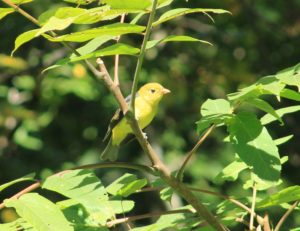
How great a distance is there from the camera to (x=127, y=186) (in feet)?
7.07

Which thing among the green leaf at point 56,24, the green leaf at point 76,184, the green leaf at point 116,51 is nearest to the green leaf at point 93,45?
the green leaf at point 116,51

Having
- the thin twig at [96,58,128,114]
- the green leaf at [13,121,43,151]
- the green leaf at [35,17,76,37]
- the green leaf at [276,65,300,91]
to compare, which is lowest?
the green leaf at [13,121,43,151]

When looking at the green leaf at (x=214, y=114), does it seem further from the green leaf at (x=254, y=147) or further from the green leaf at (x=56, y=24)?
the green leaf at (x=56, y=24)

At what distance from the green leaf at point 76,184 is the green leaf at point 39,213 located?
72mm

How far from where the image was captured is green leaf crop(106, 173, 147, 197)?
212 cm

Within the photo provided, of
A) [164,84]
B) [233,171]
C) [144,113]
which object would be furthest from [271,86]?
[164,84]

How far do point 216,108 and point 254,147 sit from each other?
19cm

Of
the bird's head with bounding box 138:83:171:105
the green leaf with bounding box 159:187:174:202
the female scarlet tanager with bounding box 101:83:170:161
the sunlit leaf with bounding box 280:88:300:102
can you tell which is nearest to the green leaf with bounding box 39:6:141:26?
the sunlit leaf with bounding box 280:88:300:102

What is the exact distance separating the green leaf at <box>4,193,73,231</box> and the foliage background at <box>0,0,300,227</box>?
17.3 ft

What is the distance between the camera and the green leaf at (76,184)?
1943mm

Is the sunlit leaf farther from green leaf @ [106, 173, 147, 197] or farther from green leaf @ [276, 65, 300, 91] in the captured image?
green leaf @ [106, 173, 147, 197]

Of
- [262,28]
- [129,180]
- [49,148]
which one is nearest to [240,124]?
[129,180]

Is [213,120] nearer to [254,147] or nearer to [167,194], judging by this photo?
[254,147]

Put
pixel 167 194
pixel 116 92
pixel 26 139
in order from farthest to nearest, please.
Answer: pixel 26 139 → pixel 167 194 → pixel 116 92
